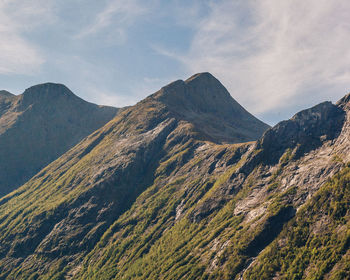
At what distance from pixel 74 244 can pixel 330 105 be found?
18413 cm

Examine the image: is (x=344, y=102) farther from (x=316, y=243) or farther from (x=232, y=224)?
(x=232, y=224)

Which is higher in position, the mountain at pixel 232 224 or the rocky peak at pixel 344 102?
the rocky peak at pixel 344 102

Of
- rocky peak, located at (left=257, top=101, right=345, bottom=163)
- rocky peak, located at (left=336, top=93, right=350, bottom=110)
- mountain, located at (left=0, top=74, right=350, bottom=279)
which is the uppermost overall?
rocky peak, located at (left=336, top=93, right=350, bottom=110)

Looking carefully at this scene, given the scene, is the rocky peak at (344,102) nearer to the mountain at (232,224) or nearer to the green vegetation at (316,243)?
→ the mountain at (232,224)

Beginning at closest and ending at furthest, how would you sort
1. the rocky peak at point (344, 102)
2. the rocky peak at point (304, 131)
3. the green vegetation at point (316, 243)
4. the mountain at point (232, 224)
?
the green vegetation at point (316, 243) → the mountain at point (232, 224) → the rocky peak at point (304, 131) → the rocky peak at point (344, 102)

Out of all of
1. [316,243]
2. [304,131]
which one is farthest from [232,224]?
[304,131]

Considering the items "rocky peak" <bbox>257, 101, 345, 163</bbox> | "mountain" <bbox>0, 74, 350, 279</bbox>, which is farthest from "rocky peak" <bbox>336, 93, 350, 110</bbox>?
"rocky peak" <bbox>257, 101, 345, 163</bbox>

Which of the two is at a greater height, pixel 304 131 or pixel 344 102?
pixel 344 102

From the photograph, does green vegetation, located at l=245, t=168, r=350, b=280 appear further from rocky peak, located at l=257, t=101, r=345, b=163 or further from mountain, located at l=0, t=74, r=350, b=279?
rocky peak, located at l=257, t=101, r=345, b=163

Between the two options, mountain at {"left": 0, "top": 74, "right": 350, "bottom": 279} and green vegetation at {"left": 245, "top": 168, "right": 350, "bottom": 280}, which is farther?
mountain at {"left": 0, "top": 74, "right": 350, "bottom": 279}

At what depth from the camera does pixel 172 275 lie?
12031 centimetres

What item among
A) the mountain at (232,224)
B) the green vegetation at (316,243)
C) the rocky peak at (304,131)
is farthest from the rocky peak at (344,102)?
the green vegetation at (316,243)

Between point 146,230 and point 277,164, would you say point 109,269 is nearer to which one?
point 146,230

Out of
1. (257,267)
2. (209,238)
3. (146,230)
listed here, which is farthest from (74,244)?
(257,267)
